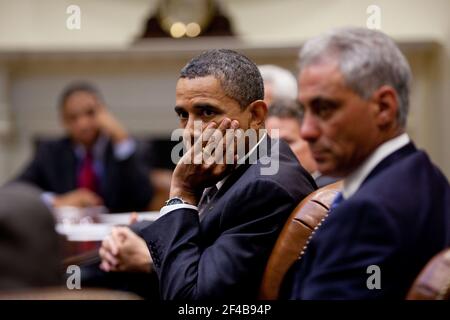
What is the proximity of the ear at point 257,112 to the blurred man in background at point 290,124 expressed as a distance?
2.90 feet

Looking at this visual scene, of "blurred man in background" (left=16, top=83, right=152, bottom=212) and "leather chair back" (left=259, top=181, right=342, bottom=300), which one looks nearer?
"leather chair back" (left=259, top=181, right=342, bottom=300)

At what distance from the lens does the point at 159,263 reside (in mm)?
1722

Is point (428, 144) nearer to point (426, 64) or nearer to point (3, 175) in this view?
point (426, 64)

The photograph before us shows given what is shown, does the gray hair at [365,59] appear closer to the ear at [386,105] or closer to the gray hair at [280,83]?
the ear at [386,105]

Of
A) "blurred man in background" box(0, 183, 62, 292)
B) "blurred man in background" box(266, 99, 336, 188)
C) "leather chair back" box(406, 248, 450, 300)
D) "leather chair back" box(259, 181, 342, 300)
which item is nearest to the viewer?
"leather chair back" box(406, 248, 450, 300)

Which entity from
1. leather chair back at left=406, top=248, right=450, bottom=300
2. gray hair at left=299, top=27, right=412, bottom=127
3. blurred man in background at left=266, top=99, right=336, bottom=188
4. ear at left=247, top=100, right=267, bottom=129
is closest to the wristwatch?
ear at left=247, top=100, right=267, bottom=129

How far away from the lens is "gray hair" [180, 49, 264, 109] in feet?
5.65

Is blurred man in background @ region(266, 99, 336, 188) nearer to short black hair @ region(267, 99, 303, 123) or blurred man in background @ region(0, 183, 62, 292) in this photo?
short black hair @ region(267, 99, 303, 123)

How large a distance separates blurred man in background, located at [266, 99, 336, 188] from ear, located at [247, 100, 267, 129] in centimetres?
88

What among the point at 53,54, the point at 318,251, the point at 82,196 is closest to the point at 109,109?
the point at 53,54

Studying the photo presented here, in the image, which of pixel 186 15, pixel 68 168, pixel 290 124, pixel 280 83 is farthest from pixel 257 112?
pixel 186 15

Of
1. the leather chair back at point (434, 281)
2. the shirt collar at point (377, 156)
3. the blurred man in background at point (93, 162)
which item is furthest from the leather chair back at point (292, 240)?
the blurred man in background at point (93, 162)

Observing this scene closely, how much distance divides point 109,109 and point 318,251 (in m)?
5.09

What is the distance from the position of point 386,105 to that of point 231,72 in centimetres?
44
